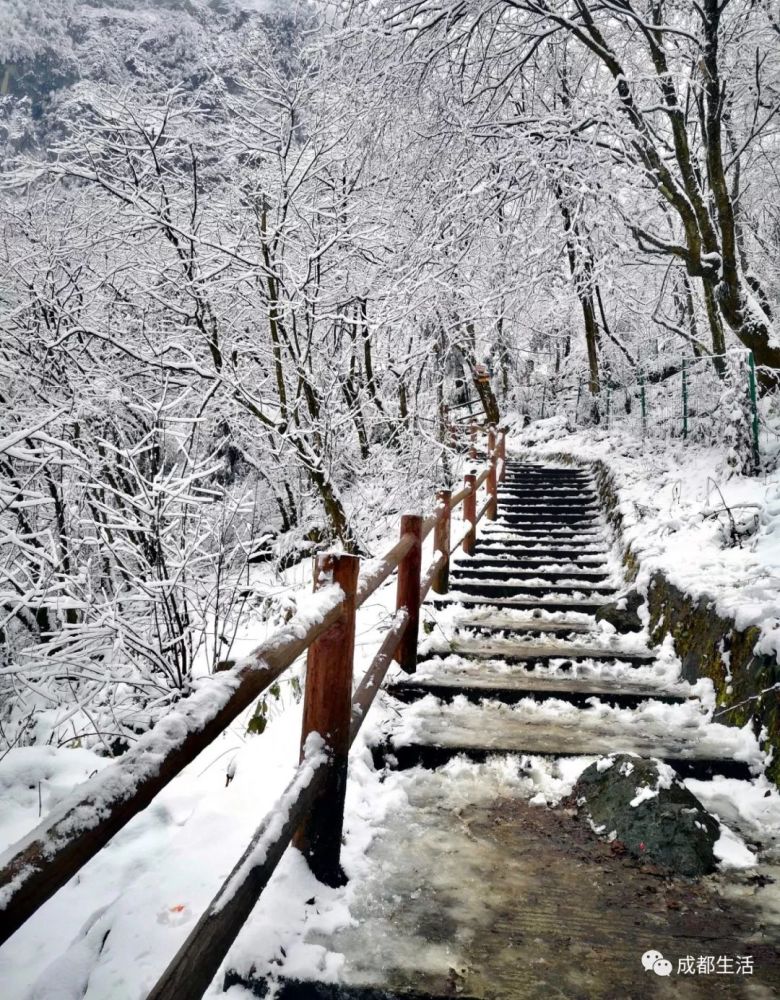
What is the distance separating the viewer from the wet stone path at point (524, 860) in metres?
1.90

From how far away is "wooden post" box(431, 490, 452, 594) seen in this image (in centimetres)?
576

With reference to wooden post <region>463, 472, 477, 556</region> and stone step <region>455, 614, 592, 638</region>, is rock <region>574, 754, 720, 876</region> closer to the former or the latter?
stone step <region>455, 614, 592, 638</region>

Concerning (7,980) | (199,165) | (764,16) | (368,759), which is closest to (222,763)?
(368,759)

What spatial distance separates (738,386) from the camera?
6.82m

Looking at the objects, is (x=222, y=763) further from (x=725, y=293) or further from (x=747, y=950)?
(x=725, y=293)

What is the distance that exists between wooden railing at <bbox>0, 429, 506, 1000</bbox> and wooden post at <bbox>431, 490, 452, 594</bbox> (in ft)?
8.13

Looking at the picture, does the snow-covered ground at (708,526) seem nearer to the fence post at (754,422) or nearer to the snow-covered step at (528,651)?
the fence post at (754,422)

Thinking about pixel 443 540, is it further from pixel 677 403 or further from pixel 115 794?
pixel 677 403

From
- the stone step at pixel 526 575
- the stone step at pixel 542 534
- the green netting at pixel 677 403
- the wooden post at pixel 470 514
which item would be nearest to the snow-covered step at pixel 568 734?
the stone step at pixel 526 575

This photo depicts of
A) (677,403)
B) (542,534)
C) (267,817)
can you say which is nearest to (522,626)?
(267,817)

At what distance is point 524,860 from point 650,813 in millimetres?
549

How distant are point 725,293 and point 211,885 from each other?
277 inches

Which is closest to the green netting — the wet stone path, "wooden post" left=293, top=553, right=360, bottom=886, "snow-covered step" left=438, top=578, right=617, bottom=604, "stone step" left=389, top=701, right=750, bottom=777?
"snow-covered step" left=438, top=578, right=617, bottom=604

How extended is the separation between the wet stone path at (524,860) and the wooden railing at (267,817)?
15.2 inches
